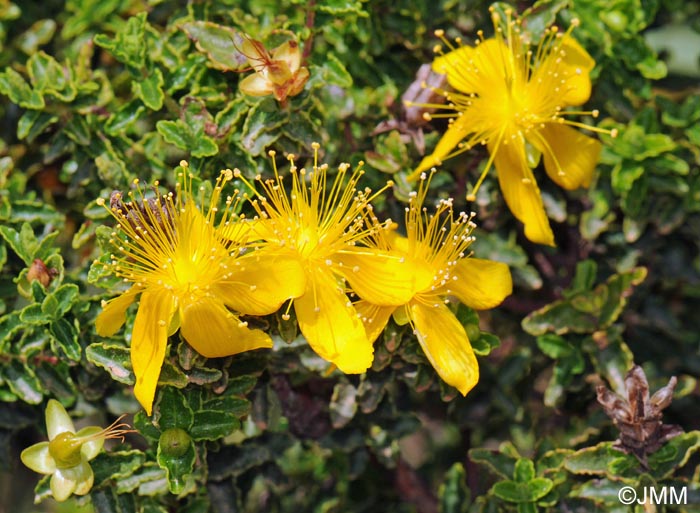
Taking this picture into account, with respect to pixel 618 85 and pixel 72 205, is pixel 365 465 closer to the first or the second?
pixel 72 205

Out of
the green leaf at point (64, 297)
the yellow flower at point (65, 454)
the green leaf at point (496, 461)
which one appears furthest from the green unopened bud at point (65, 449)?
the green leaf at point (496, 461)

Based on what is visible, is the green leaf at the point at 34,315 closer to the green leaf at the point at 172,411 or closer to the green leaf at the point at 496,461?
the green leaf at the point at 172,411

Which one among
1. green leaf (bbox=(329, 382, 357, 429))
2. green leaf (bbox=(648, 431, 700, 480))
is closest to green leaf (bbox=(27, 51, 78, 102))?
green leaf (bbox=(329, 382, 357, 429))

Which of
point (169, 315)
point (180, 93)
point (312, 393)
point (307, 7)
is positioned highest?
point (307, 7)

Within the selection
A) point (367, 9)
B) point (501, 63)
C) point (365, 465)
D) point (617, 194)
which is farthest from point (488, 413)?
point (367, 9)

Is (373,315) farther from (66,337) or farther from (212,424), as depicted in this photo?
(66,337)

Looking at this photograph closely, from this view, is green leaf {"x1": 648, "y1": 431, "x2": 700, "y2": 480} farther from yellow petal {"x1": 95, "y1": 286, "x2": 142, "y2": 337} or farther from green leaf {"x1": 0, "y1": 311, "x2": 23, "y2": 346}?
green leaf {"x1": 0, "y1": 311, "x2": 23, "y2": 346}
